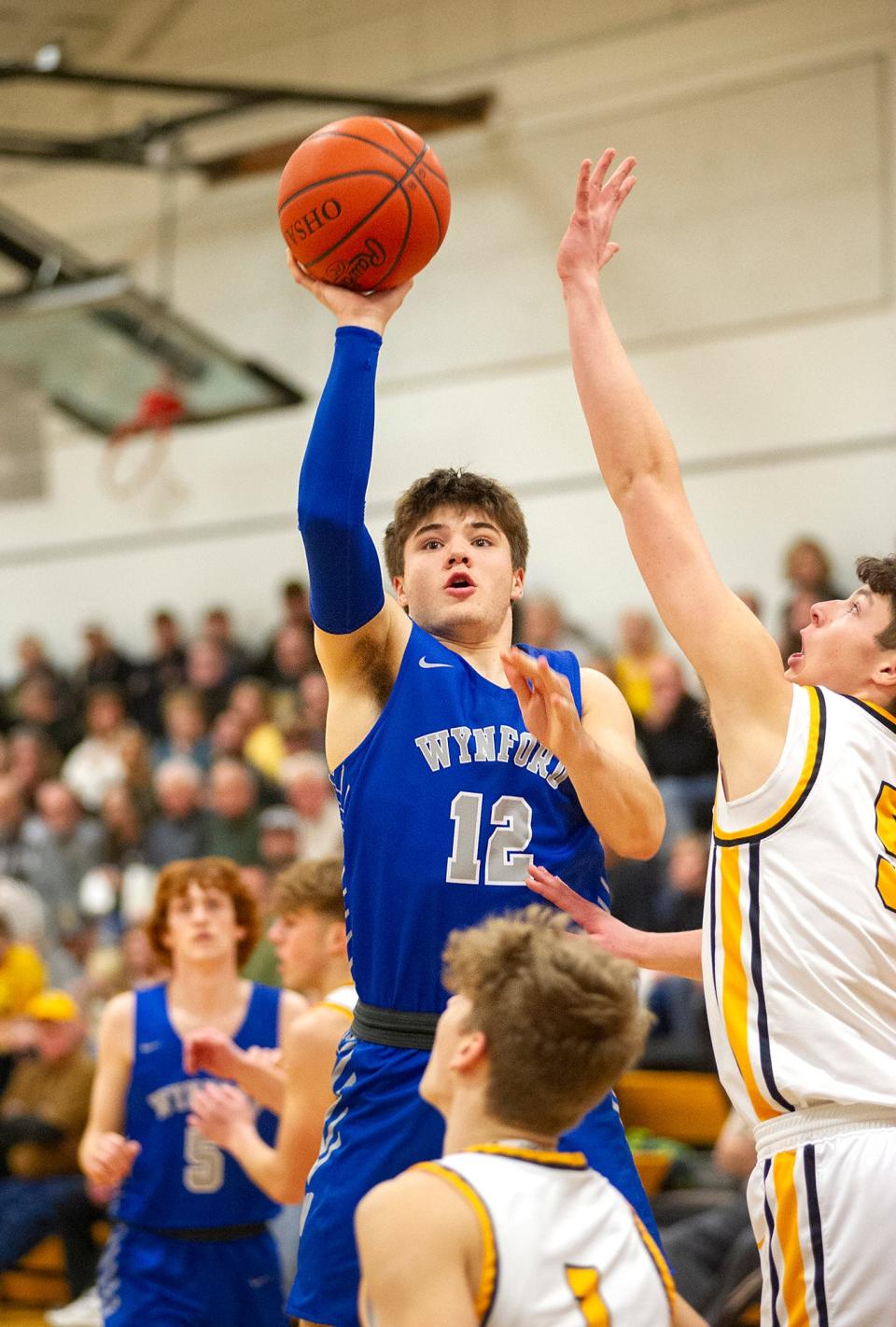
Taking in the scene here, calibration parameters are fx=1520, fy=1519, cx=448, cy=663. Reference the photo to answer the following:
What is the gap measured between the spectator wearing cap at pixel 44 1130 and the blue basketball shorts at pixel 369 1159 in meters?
5.95

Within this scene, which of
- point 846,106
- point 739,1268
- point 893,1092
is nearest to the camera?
point 893,1092

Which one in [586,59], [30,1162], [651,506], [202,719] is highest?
[586,59]

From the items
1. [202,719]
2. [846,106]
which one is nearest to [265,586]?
[202,719]

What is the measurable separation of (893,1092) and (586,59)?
479 inches

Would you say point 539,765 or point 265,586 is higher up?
point 265,586

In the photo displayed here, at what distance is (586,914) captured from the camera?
3.31 m

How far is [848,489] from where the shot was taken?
1218cm

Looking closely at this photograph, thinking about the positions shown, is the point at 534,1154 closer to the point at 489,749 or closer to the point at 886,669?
the point at 489,749

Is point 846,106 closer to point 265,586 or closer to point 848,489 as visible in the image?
point 848,489

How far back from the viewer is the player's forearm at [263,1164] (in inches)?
172

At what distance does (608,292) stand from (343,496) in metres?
10.5

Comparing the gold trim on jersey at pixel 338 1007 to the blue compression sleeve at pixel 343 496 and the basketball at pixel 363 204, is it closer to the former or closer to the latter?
the blue compression sleeve at pixel 343 496

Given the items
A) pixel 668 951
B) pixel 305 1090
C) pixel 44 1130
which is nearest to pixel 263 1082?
pixel 305 1090

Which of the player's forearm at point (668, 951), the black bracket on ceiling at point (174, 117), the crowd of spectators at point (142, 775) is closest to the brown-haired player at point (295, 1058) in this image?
the player's forearm at point (668, 951)
